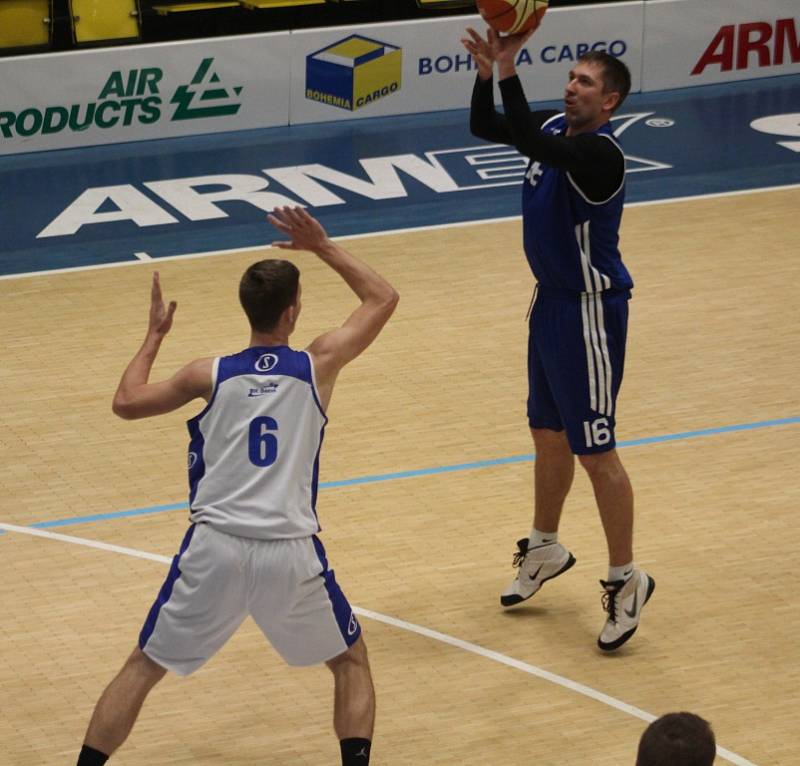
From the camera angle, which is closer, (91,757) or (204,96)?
(91,757)

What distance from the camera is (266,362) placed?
511 centimetres

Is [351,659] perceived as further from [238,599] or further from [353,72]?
[353,72]

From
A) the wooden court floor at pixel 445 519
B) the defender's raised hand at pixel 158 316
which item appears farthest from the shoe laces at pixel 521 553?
the defender's raised hand at pixel 158 316

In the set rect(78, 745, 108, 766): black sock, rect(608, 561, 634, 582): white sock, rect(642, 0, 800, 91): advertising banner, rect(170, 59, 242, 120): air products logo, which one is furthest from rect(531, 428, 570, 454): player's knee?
rect(642, 0, 800, 91): advertising banner

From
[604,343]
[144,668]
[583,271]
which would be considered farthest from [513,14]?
[144,668]

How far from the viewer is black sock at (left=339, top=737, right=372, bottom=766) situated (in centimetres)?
522

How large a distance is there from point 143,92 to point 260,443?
1002cm

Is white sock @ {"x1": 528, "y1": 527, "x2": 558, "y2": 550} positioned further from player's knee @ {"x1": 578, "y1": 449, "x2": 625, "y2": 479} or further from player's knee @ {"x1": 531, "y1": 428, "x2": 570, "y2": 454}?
player's knee @ {"x1": 578, "y1": 449, "x2": 625, "y2": 479}

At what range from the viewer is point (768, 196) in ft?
42.1

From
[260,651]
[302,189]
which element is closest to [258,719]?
[260,651]

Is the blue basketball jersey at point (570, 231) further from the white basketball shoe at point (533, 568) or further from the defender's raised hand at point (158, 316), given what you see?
the defender's raised hand at point (158, 316)

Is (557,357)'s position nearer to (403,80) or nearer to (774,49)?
(403,80)

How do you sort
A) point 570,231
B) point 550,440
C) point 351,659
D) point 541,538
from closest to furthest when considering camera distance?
point 351,659
point 570,231
point 550,440
point 541,538

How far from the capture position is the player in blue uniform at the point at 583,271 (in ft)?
20.1
